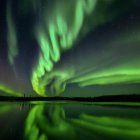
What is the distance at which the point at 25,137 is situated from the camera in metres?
4.75

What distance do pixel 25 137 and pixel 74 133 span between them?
28.7 inches

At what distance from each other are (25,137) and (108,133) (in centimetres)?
109

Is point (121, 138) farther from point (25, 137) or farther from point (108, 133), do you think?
point (25, 137)

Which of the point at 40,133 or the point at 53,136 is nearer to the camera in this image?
the point at 53,136

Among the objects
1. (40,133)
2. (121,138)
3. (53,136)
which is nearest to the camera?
(121,138)

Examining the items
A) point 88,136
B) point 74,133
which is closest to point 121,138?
point 88,136

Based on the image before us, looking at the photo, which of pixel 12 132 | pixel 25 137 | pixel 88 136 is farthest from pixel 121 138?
pixel 12 132

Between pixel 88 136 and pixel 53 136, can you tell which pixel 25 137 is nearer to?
pixel 53 136

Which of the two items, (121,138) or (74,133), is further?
(74,133)

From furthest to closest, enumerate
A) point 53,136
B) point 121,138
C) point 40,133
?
point 40,133
point 53,136
point 121,138

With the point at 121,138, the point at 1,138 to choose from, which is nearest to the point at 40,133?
the point at 1,138

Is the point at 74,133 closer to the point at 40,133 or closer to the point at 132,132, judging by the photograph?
the point at 40,133

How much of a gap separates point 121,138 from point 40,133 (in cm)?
119

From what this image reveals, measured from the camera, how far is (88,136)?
483 centimetres
